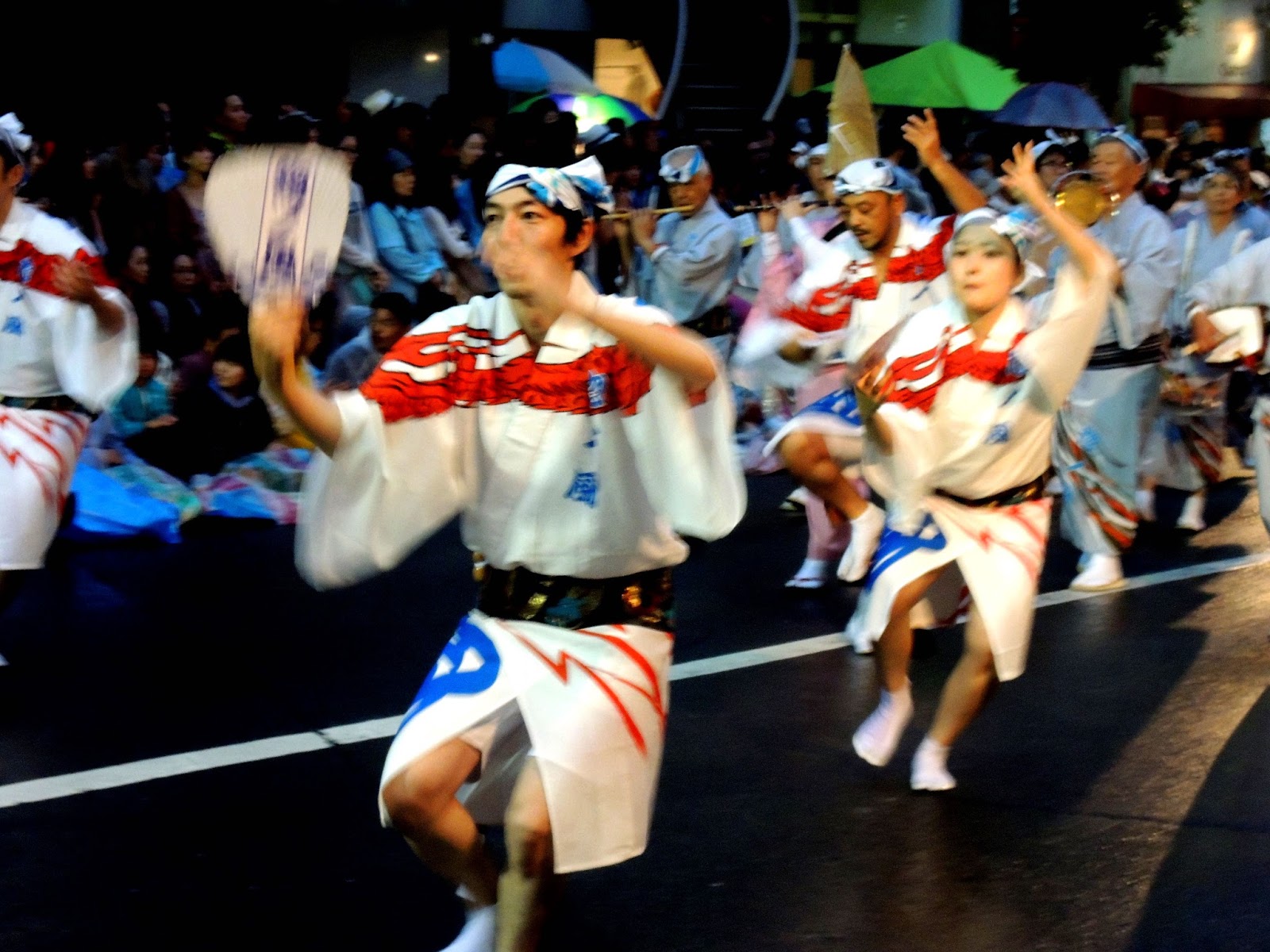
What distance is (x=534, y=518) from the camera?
3.37 m

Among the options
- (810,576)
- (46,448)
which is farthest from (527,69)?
(46,448)

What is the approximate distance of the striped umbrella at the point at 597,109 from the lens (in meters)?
14.2

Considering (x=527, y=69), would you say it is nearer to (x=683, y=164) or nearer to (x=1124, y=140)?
(x=683, y=164)

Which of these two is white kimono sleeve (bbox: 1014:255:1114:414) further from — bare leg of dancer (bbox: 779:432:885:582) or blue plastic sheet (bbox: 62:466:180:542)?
blue plastic sheet (bbox: 62:466:180:542)

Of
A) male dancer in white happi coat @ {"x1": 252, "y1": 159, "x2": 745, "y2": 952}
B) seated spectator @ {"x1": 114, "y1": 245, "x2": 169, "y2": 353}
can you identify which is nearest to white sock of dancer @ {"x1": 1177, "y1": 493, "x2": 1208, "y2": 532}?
Result: seated spectator @ {"x1": 114, "y1": 245, "x2": 169, "y2": 353}

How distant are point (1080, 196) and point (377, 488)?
3994 mm

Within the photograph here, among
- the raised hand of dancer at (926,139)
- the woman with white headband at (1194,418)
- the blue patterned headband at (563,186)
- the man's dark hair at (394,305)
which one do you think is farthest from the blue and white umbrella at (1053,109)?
the blue patterned headband at (563,186)

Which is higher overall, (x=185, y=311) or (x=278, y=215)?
(x=278, y=215)

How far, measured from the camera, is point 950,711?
15.6 ft

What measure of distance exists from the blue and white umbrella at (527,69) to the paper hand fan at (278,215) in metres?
11.3

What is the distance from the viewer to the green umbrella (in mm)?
19328

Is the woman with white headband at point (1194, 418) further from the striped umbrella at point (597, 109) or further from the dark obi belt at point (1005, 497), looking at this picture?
the striped umbrella at point (597, 109)

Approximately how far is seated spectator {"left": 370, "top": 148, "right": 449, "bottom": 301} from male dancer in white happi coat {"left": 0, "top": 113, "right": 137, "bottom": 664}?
4326 mm

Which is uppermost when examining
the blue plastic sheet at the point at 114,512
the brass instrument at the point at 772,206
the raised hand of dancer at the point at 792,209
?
the raised hand of dancer at the point at 792,209
